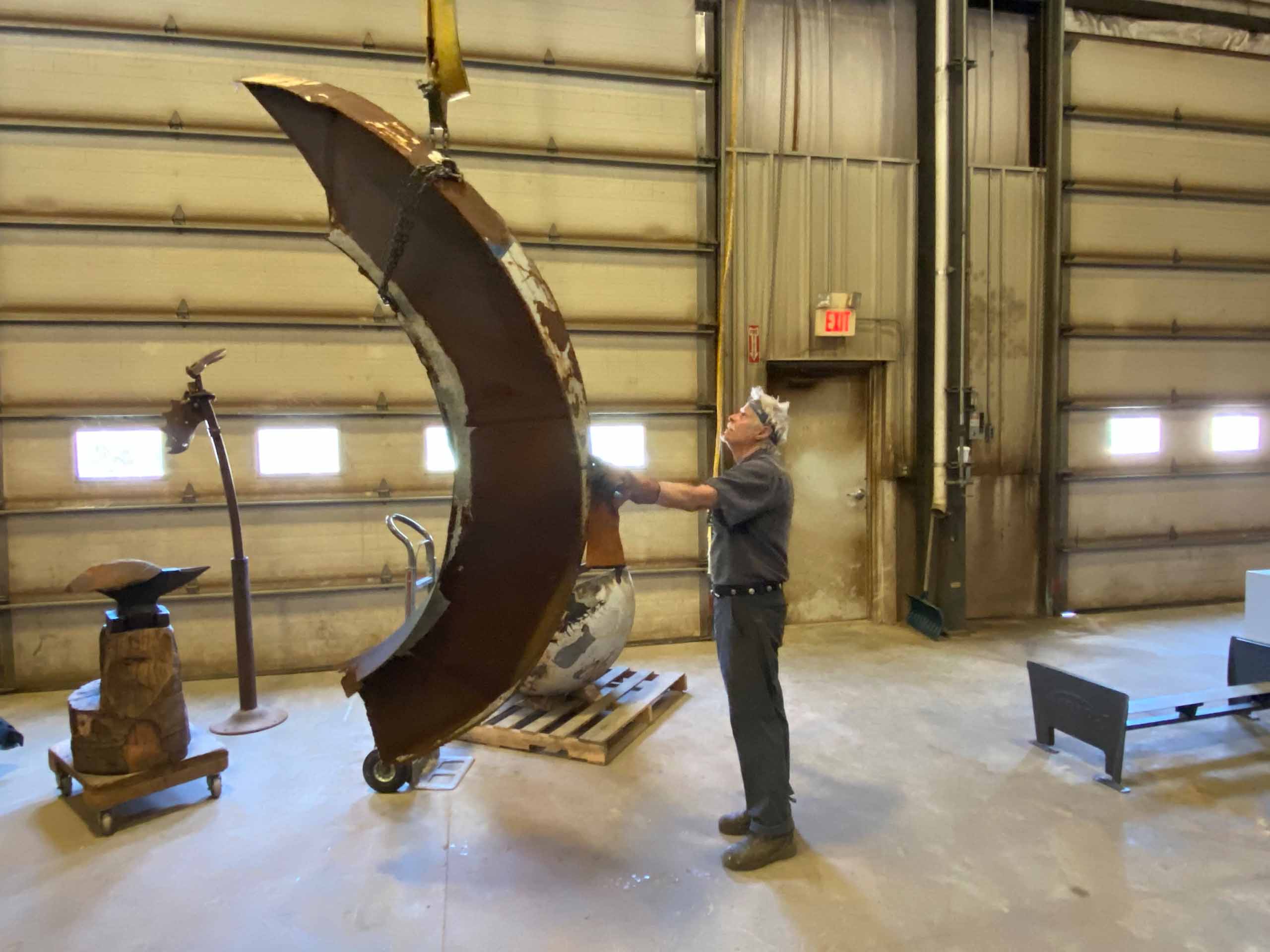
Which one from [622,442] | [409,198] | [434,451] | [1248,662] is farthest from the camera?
[622,442]

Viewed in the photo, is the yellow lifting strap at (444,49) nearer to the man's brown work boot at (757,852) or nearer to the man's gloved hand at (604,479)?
the man's gloved hand at (604,479)

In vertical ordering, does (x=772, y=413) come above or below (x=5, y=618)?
above

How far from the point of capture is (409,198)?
5.50 ft

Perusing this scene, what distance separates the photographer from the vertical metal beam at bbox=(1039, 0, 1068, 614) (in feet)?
20.9

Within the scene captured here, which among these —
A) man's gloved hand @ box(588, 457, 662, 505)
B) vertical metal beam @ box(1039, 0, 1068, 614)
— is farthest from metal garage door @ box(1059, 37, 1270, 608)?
man's gloved hand @ box(588, 457, 662, 505)

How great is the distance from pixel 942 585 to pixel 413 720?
5.01m

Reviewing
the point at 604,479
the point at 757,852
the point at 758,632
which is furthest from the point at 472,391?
the point at 757,852

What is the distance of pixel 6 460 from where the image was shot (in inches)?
196

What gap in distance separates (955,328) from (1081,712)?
10.6ft

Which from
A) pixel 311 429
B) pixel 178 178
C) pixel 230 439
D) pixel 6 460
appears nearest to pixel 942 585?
pixel 311 429

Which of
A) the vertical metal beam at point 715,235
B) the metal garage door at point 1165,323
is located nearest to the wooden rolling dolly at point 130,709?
the vertical metal beam at point 715,235

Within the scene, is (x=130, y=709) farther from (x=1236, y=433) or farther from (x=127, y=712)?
(x=1236, y=433)

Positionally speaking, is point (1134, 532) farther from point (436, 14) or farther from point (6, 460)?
point (6, 460)

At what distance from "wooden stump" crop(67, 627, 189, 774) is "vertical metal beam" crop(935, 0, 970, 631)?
5161mm
